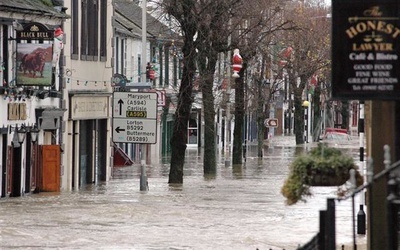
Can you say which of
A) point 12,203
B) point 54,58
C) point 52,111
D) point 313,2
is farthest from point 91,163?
point 313,2

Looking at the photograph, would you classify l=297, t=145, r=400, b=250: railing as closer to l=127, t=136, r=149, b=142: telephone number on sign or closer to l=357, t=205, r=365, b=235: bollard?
l=357, t=205, r=365, b=235: bollard

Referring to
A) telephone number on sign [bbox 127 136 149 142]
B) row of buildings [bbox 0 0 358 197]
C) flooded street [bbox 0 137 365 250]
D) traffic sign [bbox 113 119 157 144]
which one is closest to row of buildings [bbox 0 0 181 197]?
row of buildings [bbox 0 0 358 197]

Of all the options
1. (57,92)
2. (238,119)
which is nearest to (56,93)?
(57,92)

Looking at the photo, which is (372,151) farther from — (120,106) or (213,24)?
(213,24)

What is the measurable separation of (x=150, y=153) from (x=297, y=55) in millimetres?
14456

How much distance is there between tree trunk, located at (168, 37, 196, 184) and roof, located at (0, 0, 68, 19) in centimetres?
439

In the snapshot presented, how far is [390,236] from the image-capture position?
11016 mm

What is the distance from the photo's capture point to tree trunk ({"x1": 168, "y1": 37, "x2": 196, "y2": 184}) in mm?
43344

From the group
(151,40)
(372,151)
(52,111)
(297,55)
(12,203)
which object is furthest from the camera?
(297,55)

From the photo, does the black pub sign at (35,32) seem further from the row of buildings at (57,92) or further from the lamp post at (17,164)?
the lamp post at (17,164)

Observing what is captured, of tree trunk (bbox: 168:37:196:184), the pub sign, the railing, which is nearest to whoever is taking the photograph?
the railing

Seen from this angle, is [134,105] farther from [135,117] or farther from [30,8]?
[30,8]

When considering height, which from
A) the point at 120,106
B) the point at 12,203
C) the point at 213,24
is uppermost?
the point at 213,24

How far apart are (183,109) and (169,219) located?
686 inches
